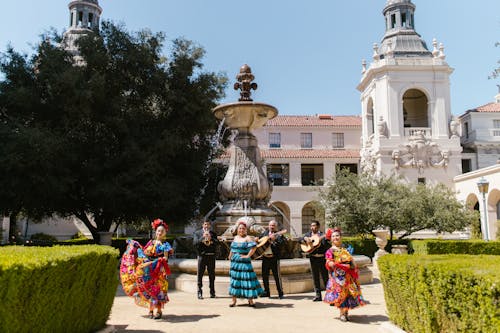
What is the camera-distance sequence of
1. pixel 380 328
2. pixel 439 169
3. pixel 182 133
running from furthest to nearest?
pixel 439 169
pixel 182 133
pixel 380 328

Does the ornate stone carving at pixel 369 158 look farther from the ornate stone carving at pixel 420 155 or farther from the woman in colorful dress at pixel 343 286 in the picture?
the woman in colorful dress at pixel 343 286

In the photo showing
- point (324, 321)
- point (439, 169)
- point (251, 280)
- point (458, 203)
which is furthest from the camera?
point (439, 169)

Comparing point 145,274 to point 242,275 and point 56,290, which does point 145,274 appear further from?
point 56,290

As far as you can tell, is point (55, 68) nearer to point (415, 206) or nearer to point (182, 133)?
point (182, 133)

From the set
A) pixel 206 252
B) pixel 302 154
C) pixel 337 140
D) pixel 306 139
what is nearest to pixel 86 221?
pixel 206 252

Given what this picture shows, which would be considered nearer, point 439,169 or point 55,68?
point 55,68

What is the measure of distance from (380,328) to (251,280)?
8.35 feet

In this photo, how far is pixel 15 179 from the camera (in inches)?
685

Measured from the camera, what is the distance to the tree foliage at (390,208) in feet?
76.7

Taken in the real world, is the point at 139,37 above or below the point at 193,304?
above

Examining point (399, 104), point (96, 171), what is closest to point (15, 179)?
point (96, 171)

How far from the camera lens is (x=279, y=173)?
4194 centimetres

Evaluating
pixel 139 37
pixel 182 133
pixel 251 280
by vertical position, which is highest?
pixel 139 37

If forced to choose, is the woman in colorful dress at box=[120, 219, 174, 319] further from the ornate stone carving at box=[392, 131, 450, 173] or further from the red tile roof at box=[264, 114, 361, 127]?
the red tile roof at box=[264, 114, 361, 127]
